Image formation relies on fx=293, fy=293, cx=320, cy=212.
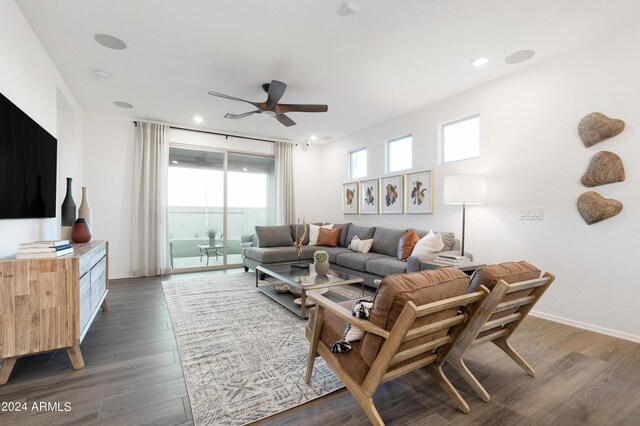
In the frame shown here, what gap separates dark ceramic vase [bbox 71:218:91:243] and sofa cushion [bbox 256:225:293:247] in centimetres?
263

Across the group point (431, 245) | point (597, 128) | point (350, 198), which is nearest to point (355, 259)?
point (431, 245)

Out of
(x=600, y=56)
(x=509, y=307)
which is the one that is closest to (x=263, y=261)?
(x=509, y=307)

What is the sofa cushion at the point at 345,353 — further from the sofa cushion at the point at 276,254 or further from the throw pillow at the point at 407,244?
the sofa cushion at the point at 276,254

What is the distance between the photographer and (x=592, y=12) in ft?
7.82

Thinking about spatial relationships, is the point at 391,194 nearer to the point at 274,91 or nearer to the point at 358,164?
the point at 358,164

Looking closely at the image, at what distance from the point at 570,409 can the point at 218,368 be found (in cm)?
219

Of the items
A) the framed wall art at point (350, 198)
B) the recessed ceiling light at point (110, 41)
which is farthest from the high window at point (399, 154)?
the recessed ceiling light at point (110, 41)

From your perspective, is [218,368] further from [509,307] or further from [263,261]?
[263,261]

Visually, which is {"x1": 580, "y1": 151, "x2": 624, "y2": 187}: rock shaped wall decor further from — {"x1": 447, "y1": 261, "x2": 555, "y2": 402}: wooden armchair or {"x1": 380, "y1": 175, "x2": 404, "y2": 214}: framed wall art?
{"x1": 380, "y1": 175, "x2": 404, "y2": 214}: framed wall art

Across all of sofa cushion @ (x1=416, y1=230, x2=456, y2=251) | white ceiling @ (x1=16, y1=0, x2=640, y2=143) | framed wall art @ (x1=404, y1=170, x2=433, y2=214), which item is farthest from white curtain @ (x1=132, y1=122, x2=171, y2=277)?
sofa cushion @ (x1=416, y1=230, x2=456, y2=251)

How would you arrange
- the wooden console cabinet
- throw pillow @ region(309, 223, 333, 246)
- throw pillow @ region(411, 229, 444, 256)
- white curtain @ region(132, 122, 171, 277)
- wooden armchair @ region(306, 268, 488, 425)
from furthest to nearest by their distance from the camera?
1. throw pillow @ region(309, 223, 333, 246)
2. white curtain @ region(132, 122, 171, 277)
3. throw pillow @ region(411, 229, 444, 256)
4. the wooden console cabinet
5. wooden armchair @ region(306, 268, 488, 425)

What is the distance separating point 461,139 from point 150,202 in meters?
5.08

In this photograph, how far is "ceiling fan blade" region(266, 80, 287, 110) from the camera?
3.13 meters

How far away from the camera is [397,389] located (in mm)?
1851
